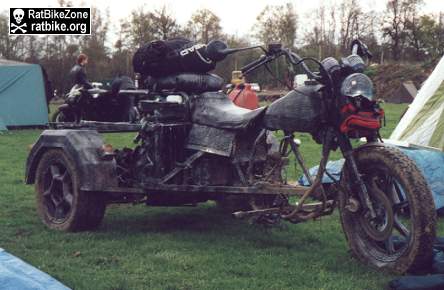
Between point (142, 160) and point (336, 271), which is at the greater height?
point (142, 160)

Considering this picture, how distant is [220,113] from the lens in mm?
5750

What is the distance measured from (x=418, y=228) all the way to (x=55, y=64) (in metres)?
38.8

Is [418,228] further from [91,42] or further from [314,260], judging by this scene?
[91,42]

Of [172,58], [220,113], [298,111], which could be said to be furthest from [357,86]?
[172,58]

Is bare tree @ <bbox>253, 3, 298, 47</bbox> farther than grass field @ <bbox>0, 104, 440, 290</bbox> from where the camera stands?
Yes

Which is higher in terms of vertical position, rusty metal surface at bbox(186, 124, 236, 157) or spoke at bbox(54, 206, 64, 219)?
rusty metal surface at bbox(186, 124, 236, 157)

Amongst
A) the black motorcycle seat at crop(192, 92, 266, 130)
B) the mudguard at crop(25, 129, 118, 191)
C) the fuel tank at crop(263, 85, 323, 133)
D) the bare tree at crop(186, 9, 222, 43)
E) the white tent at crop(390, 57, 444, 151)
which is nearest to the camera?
the fuel tank at crop(263, 85, 323, 133)

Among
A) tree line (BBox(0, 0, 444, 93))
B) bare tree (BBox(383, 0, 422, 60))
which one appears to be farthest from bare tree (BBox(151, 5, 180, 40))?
bare tree (BBox(383, 0, 422, 60))

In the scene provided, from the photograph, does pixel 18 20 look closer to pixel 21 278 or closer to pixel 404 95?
pixel 21 278

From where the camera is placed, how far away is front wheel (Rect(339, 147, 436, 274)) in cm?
432

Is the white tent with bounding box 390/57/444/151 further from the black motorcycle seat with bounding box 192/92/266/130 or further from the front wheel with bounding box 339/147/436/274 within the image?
the front wheel with bounding box 339/147/436/274

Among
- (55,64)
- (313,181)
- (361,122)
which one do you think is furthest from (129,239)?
(55,64)

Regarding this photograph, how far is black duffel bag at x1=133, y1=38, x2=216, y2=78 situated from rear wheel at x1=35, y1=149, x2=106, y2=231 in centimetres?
108

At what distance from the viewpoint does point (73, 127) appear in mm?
6613
